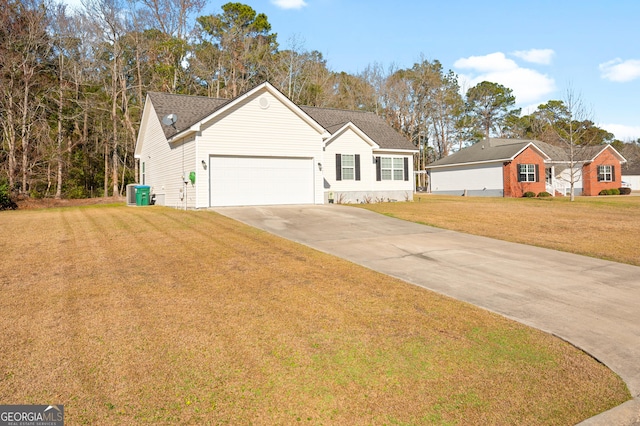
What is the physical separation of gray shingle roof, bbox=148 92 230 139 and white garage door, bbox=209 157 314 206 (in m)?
4.08

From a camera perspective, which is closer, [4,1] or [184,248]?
[184,248]

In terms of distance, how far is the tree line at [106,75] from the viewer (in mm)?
26672

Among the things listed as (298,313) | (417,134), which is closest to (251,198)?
(298,313)

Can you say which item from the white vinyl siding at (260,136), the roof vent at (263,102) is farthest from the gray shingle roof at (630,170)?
the roof vent at (263,102)

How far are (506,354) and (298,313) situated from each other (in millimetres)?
2422

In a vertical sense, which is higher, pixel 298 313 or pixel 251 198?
pixel 251 198

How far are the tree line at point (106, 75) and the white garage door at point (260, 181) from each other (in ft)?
46.4

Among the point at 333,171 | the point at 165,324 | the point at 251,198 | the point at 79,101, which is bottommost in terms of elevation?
the point at 165,324

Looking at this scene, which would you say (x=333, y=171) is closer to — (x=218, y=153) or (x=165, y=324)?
(x=218, y=153)

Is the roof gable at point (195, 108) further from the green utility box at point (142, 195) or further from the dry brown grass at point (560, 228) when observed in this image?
the dry brown grass at point (560, 228)

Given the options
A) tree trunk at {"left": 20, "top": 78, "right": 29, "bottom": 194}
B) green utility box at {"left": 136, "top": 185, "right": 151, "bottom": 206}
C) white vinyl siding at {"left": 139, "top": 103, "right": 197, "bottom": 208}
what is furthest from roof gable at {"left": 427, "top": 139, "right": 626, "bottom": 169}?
tree trunk at {"left": 20, "top": 78, "right": 29, "bottom": 194}

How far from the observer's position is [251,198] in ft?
59.5

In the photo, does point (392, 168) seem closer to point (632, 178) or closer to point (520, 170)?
point (520, 170)

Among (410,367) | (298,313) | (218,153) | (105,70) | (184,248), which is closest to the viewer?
(410,367)
